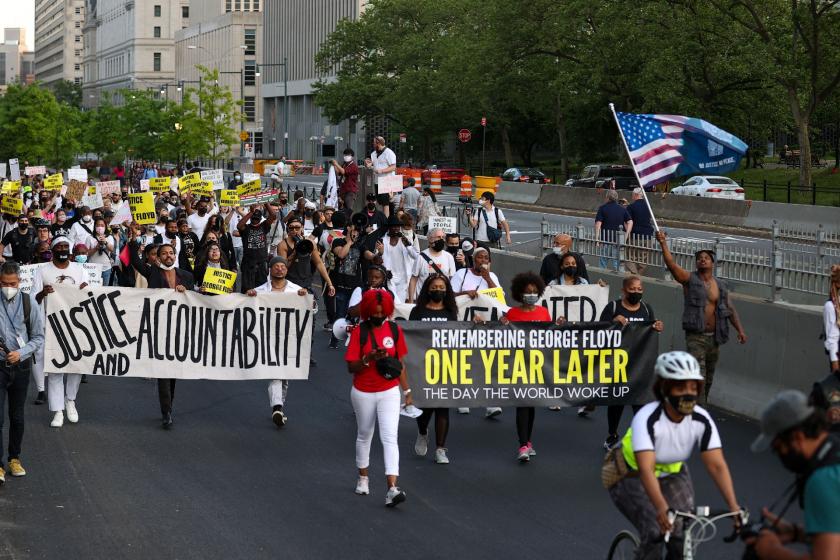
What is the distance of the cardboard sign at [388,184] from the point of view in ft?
85.0

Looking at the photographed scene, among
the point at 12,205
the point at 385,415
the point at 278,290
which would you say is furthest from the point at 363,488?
the point at 12,205

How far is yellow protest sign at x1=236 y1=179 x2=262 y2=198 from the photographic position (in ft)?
94.8

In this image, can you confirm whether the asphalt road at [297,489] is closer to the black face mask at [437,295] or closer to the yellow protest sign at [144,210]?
the black face mask at [437,295]

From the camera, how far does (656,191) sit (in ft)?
159

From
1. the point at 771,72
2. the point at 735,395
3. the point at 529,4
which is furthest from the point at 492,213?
the point at 529,4

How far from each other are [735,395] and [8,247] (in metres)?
14.1

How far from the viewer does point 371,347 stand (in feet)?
33.2

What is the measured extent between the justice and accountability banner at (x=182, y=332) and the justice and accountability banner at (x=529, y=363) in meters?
2.00

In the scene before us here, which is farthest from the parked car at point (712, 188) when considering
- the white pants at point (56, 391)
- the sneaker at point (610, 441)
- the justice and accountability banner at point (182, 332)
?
the white pants at point (56, 391)

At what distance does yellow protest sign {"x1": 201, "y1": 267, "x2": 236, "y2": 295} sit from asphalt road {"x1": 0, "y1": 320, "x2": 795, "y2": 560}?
4.06 ft

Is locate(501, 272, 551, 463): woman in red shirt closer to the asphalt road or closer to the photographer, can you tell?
the asphalt road

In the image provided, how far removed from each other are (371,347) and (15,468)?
3.19 meters

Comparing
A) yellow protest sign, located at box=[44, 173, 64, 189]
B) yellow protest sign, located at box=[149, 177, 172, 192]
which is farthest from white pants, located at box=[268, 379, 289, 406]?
yellow protest sign, located at box=[44, 173, 64, 189]

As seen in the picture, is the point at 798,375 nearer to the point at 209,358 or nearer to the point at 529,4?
the point at 209,358
